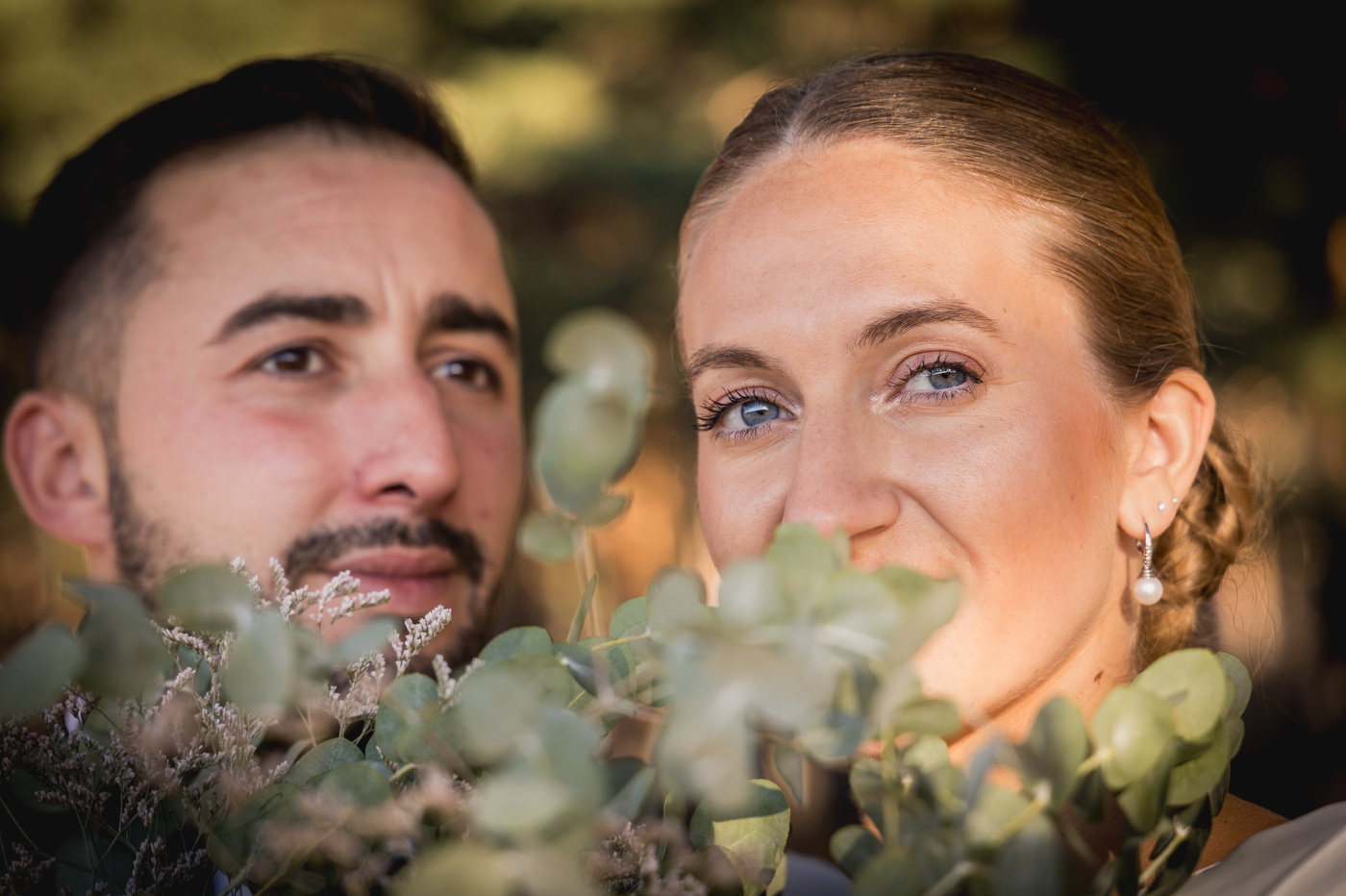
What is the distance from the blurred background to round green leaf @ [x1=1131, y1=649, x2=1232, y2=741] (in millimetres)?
3068

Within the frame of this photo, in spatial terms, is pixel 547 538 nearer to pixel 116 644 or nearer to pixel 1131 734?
pixel 116 644

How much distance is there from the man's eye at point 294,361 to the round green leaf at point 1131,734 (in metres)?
1.61

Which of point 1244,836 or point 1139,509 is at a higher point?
point 1139,509

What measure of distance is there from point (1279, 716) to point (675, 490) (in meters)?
3.34

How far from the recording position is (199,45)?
12.3 feet

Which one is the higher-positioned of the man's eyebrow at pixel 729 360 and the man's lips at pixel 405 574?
the man's eyebrow at pixel 729 360

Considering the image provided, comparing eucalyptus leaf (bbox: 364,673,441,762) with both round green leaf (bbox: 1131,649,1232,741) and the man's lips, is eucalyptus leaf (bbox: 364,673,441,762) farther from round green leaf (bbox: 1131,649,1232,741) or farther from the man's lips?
the man's lips

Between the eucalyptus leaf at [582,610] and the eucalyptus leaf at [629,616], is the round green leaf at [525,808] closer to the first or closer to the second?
the eucalyptus leaf at [582,610]

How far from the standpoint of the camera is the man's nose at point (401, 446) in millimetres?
1773

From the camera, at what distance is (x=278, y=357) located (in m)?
1.86

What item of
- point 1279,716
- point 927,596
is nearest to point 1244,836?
point 927,596

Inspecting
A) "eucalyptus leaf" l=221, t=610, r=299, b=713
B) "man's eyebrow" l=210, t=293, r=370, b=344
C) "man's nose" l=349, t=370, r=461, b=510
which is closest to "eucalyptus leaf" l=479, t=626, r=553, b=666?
Answer: "eucalyptus leaf" l=221, t=610, r=299, b=713

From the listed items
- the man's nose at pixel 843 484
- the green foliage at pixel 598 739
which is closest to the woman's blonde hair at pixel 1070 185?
the man's nose at pixel 843 484

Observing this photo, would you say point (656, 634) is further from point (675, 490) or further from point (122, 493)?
point (675, 490)
